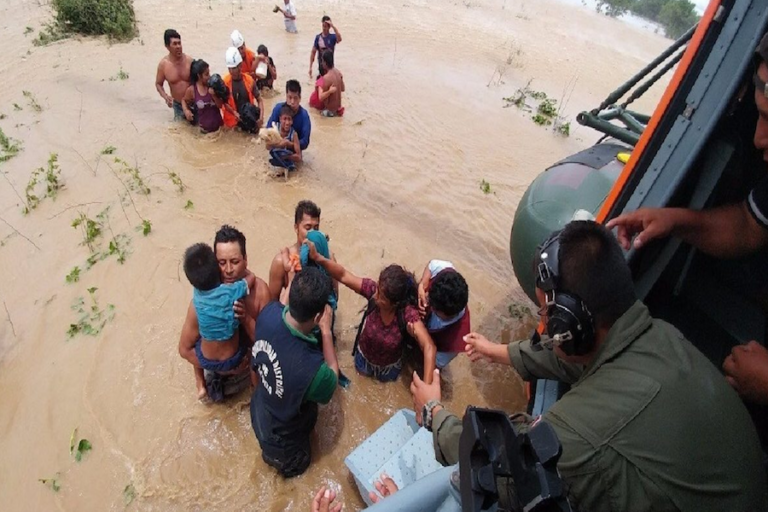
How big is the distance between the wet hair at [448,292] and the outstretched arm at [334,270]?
0.66 meters

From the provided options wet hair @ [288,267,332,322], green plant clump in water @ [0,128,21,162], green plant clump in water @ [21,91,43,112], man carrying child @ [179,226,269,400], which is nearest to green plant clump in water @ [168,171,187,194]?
green plant clump in water @ [0,128,21,162]

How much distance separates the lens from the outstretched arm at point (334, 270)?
11.6 feet

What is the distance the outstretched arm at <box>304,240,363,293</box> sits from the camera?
3.53m

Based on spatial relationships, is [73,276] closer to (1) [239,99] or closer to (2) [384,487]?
(1) [239,99]

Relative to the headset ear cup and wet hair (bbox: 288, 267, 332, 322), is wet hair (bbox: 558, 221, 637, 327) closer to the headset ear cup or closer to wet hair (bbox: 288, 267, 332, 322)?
the headset ear cup

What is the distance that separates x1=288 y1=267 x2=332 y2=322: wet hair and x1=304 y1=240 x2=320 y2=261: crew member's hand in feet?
3.09

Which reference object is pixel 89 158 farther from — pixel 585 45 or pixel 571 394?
pixel 585 45

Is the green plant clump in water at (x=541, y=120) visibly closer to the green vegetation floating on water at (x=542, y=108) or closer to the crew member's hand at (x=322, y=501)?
the green vegetation floating on water at (x=542, y=108)

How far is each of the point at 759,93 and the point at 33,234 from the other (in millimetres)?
6042

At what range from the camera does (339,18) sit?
1312 centimetres

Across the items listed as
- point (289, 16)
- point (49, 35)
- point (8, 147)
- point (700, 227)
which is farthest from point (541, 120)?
point (49, 35)

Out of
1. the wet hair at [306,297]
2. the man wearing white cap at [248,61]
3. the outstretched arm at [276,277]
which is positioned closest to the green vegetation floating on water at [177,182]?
the man wearing white cap at [248,61]

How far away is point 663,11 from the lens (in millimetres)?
31000

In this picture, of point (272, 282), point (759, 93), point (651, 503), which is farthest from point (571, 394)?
point (272, 282)
